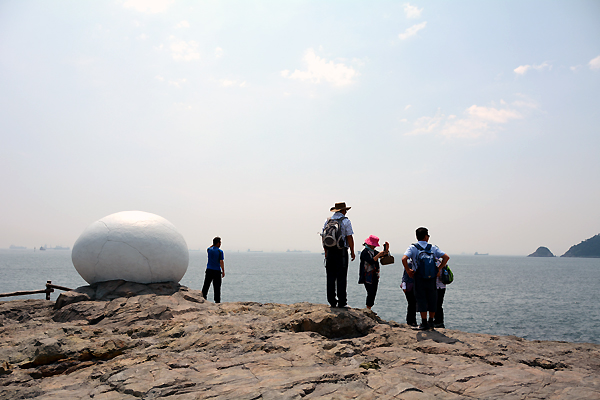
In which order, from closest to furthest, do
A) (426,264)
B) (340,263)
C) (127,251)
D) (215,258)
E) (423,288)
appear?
(426,264) → (423,288) → (340,263) → (127,251) → (215,258)

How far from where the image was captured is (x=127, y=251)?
977cm

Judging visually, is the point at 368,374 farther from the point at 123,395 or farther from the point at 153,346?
the point at 153,346

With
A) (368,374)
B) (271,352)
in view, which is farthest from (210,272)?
(368,374)

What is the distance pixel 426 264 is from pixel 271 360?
11.0 ft

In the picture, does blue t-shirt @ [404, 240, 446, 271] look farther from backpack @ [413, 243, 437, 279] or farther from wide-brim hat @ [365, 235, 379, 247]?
wide-brim hat @ [365, 235, 379, 247]

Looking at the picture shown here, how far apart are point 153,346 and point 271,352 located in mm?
1945

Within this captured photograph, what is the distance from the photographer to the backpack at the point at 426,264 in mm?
6281

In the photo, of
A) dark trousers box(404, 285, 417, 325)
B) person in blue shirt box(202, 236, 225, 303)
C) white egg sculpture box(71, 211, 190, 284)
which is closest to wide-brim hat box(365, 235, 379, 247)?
dark trousers box(404, 285, 417, 325)

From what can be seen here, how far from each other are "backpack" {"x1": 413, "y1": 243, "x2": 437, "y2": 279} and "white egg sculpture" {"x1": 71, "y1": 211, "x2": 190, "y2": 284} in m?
7.26

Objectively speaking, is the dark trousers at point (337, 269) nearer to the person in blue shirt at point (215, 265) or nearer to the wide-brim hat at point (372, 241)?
the wide-brim hat at point (372, 241)

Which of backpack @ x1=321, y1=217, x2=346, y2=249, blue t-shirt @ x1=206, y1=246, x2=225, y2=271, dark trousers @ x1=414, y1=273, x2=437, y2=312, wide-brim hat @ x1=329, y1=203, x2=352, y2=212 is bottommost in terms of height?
dark trousers @ x1=414, y1=273, x2=437, y2=312

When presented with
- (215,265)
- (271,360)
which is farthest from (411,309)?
(215,265)

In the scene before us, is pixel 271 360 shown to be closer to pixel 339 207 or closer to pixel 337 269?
pixel 337 269

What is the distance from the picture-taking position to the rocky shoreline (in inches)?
144
